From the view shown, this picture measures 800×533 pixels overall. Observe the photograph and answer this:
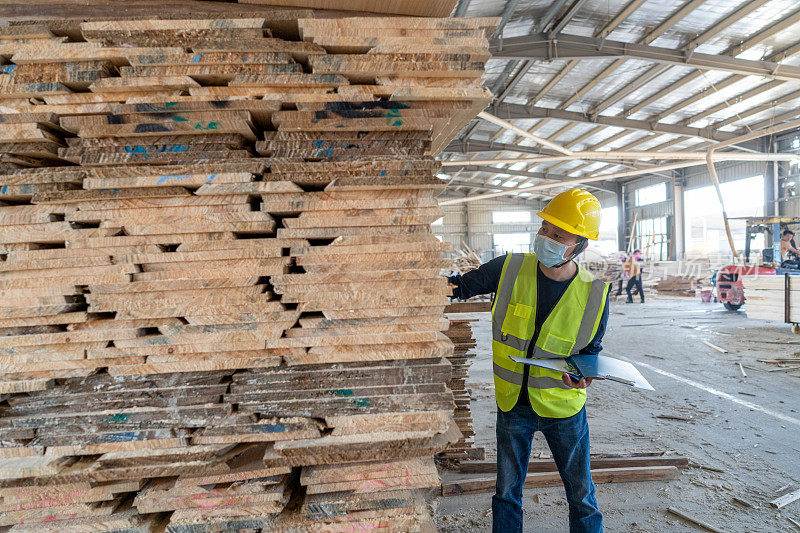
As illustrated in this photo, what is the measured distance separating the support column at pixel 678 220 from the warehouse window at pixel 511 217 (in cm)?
1071

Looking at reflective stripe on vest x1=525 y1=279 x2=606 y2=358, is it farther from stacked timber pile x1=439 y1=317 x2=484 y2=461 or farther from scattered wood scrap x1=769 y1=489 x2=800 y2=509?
scattered wood scrap x1=769 y1=489 x2=800 y2=509

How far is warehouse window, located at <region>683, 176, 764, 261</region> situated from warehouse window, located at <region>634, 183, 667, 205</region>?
133cm

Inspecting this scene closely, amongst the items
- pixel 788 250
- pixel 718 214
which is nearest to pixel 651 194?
pixel 718 214

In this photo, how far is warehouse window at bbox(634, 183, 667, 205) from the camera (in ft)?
72.5

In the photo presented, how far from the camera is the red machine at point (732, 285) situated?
11.3 metres

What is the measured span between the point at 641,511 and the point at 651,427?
164 centimetres

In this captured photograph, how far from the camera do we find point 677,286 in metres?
16.7

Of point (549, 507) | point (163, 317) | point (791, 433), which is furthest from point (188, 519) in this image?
point (791, 433)

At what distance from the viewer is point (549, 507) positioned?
10.2 ft

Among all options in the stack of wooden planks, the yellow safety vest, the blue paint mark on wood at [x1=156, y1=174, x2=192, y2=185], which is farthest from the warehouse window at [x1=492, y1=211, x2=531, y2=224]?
the blue paint mark on wood at [x1=156, y1=174, x2=192, y2=185]

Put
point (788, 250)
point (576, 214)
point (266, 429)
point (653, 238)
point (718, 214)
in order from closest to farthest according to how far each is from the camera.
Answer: point (266, 429) < point (576, 214) < point (788, 250) < point (718, 214) < point (653, 238)

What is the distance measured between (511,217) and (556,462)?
97.8 ft

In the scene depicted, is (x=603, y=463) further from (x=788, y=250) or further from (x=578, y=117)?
(x=578, y=117)

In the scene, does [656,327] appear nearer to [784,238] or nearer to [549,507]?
[784,238]
